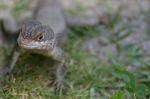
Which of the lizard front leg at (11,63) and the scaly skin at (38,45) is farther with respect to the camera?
the lizard front leg at (11,63)

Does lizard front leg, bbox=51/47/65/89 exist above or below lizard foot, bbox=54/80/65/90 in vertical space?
above

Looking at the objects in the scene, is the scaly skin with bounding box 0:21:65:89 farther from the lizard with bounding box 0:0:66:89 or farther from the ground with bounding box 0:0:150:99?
the ground with bounding box 0:0:150:99

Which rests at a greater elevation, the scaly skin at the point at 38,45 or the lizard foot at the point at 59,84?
the scaly skin at the point at 38,45

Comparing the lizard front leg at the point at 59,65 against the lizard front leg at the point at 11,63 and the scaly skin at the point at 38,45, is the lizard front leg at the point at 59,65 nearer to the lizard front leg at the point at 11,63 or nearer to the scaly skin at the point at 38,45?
the scaly skin at the point at 38,45

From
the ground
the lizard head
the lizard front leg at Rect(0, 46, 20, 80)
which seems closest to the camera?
the lizard head

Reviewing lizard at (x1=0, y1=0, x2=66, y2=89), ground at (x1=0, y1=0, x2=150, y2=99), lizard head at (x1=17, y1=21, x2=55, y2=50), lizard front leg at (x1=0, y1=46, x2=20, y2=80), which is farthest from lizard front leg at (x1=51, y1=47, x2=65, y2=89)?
lizard front leg at (x1=0, y1=46, x2=20, y2=80)

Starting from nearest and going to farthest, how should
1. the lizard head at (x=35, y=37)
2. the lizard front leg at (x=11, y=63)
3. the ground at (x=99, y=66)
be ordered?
the lizard head at (x=35, y=37)
the ground at (x=99, y=66)
the lizard front leg at (x=11, y=63)

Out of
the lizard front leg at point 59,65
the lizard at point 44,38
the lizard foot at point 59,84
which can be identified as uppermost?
the lizard at point 44,38

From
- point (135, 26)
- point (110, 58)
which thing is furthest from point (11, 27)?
point (135, 26)

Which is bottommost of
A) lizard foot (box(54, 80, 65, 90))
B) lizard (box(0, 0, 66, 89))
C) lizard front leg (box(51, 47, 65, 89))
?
lizard foot (box(54, 80, 65, 90))

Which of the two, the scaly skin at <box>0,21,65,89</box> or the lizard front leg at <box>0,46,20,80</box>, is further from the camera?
the lizard front leg at <box>0,46,20,80</box>

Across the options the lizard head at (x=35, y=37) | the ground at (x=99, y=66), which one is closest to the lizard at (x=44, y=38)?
the lizard head at (x=35, y=37)
